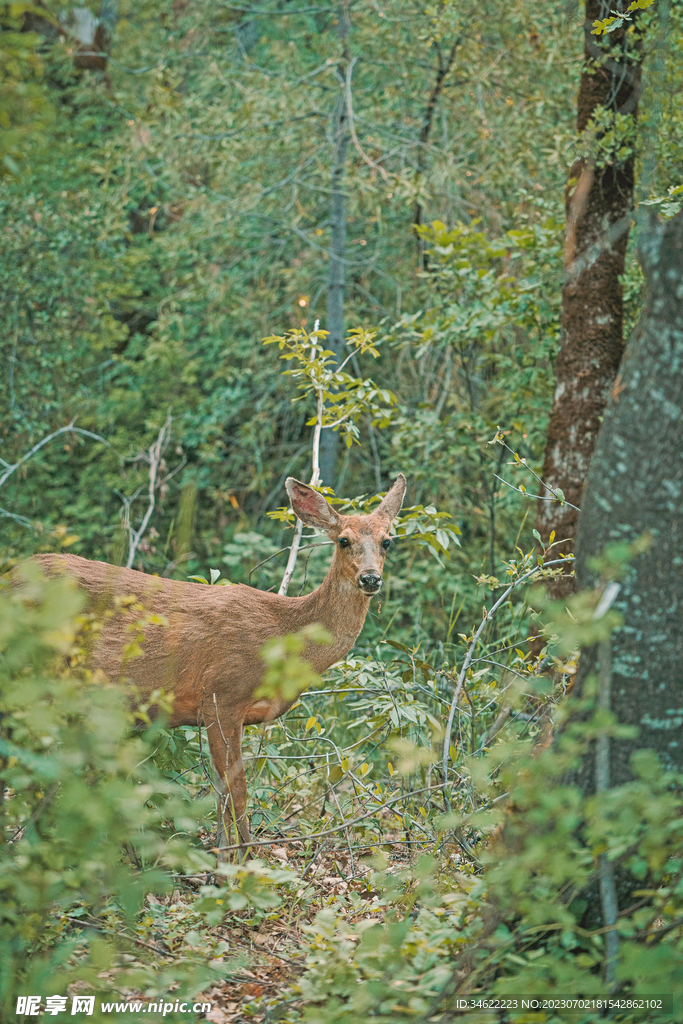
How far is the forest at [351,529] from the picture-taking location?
7.11ft

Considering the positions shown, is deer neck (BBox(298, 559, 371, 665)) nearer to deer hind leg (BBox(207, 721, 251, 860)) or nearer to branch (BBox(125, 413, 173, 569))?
deer hind leg (BBox(207, 721, 251, 860))

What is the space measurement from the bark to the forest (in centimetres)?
1

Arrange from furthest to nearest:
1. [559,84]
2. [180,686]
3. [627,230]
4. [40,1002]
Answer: [559,84]
[627,230]
[180,686]
[40,1002]

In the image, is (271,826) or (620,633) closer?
(620,633)

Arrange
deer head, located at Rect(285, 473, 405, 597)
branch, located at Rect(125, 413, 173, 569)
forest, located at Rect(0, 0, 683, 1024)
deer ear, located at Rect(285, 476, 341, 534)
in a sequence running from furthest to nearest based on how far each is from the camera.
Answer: branch, located at Rect(125, 413, 173, 569) → deer ear, located at Rect(285, 476, 341, 534) → deer head, located at Rect(285, 473, 405, 597) → forest, located at Rect(0, 0, 683, 1024)

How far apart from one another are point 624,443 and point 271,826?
8.43ft

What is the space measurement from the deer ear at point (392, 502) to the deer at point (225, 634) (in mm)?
229

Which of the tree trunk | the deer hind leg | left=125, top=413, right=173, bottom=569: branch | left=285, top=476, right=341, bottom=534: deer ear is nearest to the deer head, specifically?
left=285, top=476, right=341, bottom=534: deer ear

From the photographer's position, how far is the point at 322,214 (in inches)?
432

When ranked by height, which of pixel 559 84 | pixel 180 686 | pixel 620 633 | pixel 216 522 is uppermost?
pixel 559 84

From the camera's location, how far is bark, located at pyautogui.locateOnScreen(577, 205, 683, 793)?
2586mm

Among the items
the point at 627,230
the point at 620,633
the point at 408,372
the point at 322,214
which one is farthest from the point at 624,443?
the point at 322,214

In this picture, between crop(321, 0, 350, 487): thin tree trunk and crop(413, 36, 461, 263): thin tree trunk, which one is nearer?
crop(413, 36, 461, 263): thin tree trunk

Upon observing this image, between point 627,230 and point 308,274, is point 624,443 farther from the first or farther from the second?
point 308,274
